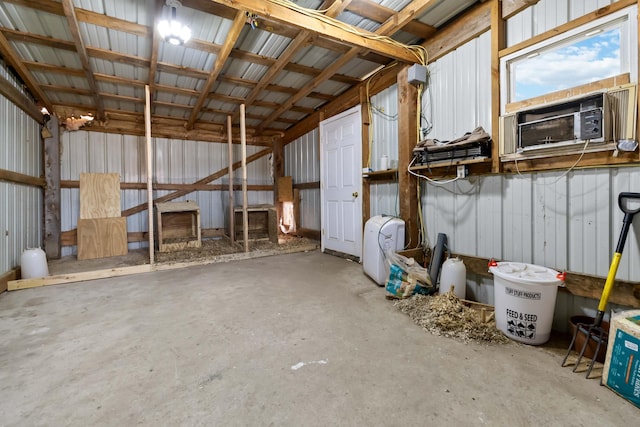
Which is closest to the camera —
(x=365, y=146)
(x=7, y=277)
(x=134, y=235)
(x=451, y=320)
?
(x=451, y=320)

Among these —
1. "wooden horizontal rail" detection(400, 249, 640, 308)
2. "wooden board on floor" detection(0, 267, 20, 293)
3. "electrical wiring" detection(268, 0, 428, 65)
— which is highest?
"electrical wiring" detection(268, 0, 428, 65)

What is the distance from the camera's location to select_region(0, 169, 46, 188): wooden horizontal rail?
3008mm

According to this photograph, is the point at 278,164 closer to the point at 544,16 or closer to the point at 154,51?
the point at 154,51

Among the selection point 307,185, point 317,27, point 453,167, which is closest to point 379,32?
point 317,27

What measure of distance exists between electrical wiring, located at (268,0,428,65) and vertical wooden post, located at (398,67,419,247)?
0.20 m

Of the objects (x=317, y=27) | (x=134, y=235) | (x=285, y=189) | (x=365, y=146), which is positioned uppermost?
(x=317, y=27)

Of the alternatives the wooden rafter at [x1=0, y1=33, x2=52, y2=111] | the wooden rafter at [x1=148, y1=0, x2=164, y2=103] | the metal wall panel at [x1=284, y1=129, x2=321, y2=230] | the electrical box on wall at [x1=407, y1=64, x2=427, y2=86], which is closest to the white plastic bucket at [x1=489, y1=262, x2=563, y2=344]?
the electrical box on wall at [x1=407, y1=64, x2=427, y2=86]

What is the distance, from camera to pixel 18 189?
345cm

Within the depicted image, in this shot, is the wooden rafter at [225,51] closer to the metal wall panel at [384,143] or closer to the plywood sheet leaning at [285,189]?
the metal wall panel at [384,143]

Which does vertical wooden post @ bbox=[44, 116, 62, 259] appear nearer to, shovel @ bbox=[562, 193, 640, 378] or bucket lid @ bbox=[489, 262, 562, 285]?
bucket lid @ bbox=[489, 262, 562, 285]

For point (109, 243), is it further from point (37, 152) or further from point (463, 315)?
point (463, 315)

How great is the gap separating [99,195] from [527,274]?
6.00 meters

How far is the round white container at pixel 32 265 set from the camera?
3.14m

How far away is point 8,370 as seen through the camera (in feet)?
5.10
